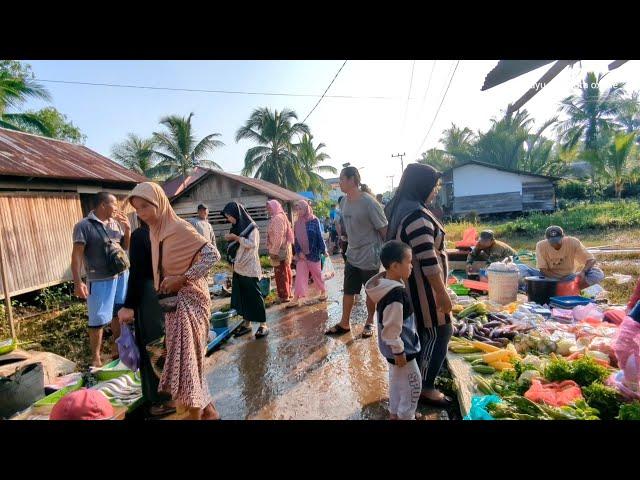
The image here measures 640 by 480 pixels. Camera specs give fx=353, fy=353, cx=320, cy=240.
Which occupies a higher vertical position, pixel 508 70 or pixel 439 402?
pixel 508 70

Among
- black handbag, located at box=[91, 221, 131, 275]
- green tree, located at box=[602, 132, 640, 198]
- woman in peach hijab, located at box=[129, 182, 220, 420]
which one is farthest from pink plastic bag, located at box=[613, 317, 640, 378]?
green tree, located at box=[602, 132, 640, 198]

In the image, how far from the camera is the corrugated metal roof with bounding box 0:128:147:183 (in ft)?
23.5

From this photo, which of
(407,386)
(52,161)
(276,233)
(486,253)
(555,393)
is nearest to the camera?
(407,386)

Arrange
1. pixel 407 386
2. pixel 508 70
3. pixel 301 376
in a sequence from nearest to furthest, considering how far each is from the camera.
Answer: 1. pixel 508 70
2. pixel 407 386
3. pixel 301 376

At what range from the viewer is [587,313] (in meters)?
4.31

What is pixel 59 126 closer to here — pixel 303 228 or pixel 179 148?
pixel 179 148

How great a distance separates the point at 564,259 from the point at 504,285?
1.00 m

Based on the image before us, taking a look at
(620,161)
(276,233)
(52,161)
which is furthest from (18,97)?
(620,161)

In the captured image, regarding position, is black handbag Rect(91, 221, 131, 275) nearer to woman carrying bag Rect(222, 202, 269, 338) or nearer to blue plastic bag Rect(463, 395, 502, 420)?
woman carrying bag Rect(222, 202, 269, 338)

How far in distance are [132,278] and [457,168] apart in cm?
2538
